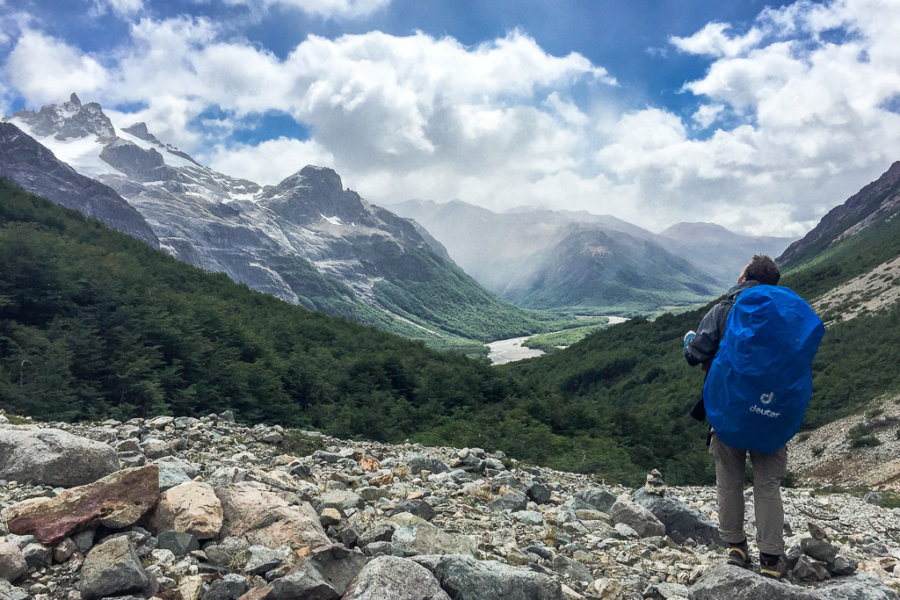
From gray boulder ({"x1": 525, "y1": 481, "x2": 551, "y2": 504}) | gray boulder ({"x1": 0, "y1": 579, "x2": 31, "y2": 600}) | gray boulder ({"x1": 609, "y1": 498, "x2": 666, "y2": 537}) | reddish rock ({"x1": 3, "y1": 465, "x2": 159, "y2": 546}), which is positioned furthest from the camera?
gray boulder ({"x1": 525, "y1": 481, "x2": 551, "y2": 504})

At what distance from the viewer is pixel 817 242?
161250 mm

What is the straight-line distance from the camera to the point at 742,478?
18.5 feet

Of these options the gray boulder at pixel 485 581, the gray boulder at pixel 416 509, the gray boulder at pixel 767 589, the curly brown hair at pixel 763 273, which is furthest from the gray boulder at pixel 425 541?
the curly brown hair at pixel 763 273

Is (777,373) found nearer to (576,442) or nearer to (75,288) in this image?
(576,442)

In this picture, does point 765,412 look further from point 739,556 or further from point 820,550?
point 820,550

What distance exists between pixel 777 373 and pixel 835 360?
147ft

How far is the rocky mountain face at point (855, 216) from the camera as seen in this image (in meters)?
138

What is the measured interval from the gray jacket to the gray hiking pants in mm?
935

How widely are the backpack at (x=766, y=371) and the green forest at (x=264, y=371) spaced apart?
454 inches

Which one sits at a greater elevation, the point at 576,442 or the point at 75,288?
the point at 75,288

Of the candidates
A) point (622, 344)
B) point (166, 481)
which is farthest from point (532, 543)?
point (622, 344)

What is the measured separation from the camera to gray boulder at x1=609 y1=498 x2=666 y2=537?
707cm

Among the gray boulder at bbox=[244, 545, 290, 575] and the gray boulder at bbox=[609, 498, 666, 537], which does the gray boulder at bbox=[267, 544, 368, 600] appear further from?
the gray boulder at bbox=[609, 498, 666, 537]

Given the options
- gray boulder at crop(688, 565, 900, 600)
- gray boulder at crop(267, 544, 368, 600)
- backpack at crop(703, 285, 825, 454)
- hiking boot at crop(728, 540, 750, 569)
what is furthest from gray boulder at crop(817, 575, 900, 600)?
gray boulder at crop(267, 544, 368, 600)
